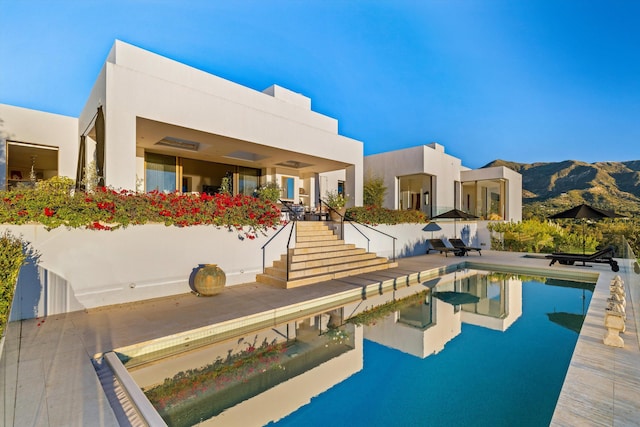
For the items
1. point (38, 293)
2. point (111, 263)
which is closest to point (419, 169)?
point (111, 263)

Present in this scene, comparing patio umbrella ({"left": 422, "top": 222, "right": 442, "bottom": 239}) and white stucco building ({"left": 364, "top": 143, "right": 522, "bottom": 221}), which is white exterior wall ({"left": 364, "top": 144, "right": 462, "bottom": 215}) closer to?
white stucco building ({"left": 364, "top": 143, "right": 522, "bottom": 221})

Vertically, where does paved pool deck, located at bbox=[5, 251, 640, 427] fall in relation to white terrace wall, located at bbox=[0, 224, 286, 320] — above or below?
below

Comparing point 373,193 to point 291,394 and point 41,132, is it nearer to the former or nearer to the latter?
point 41,132

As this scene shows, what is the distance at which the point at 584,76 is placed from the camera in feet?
78.2

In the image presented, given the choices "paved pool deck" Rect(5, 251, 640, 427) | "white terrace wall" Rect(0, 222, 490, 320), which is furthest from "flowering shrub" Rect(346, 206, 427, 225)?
"paved pool deck" Rect(5, 251, 640, 427)

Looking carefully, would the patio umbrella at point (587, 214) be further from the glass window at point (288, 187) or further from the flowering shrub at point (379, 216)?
the glass window at point (288, 187)

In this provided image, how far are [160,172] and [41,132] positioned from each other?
4000mm

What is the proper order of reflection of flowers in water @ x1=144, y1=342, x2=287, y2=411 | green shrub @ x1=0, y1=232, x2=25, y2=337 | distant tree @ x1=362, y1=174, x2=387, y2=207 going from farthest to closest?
distant tree @ x1=362, y1=174, x2=387, y2=207, green shrub @ x1=0, y1=232, x2=25, y2=337, reflection of flowers in water @ x1=144, y1=342, x2=287, y2=411

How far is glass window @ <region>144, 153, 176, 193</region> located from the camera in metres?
12.1

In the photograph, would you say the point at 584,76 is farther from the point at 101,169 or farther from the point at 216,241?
the point at 101,169

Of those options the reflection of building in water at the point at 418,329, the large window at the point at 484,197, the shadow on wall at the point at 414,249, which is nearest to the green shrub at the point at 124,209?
the reflection of building in water at the point at 418,329

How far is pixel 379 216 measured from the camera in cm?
1271

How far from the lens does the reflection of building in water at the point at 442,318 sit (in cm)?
539

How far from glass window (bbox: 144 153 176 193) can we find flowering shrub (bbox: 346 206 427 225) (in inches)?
296
